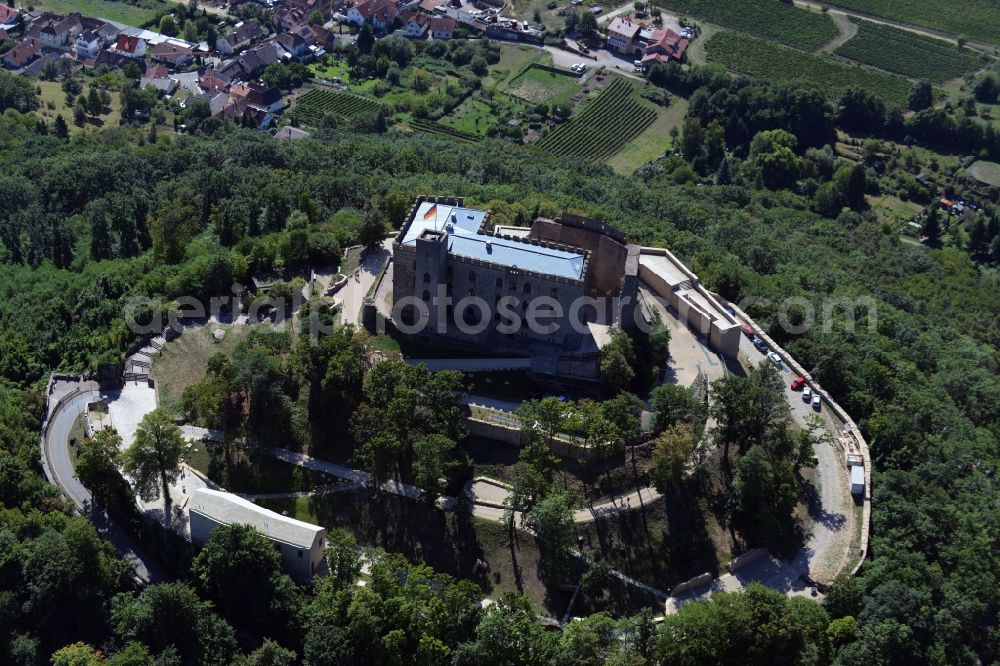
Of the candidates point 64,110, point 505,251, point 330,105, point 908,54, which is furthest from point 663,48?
point 505,251

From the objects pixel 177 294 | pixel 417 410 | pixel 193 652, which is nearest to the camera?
pixel 193 652

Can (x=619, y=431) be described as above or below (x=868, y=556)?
above

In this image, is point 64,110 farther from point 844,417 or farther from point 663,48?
point 844,417

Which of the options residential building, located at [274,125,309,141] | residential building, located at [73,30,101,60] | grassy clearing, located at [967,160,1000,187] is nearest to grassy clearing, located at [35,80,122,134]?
residential building, located at [73,30,101,60]

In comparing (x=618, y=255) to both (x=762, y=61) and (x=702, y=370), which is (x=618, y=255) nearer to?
(x=702, y=370)

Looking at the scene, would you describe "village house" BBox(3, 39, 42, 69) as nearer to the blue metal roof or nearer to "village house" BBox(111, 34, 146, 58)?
"village house" BBox(111, 34, 146, 58)

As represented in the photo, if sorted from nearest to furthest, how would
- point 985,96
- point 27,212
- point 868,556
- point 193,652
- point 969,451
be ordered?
1. point 193,652
2. point 868,556
3. point 969,451
4. point 27,212
5. point 985,96

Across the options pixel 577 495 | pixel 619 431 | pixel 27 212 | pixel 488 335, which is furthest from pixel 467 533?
pixel 27 212
